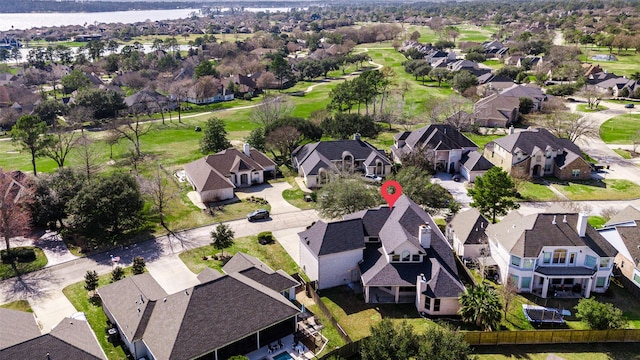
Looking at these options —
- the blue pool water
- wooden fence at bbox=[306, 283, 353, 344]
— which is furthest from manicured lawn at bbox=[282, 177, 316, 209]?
the blue pool water

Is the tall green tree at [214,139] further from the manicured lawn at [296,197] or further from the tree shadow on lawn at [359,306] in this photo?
the tree shadow on lawn at [359,306]

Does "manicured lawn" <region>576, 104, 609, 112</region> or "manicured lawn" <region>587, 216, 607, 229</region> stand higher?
"manicured lawn" <region>576, 104, 609, 112</region>

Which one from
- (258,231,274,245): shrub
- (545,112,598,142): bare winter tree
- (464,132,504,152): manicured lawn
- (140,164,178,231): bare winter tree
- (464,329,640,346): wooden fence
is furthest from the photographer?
(464,132,504,152): manicured lawn

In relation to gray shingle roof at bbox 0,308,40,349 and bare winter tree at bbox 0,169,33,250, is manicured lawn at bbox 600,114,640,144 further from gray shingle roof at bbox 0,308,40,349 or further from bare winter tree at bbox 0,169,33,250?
gray shingle roof at bbox 0,308,40,349

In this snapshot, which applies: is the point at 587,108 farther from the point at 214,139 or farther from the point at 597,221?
the point at 214,139

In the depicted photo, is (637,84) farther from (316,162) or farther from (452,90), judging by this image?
(316,162)

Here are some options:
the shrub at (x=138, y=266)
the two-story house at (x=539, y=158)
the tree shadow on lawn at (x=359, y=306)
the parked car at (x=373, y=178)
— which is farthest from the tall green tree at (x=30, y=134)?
the two-story house at (x=539, y=158)
